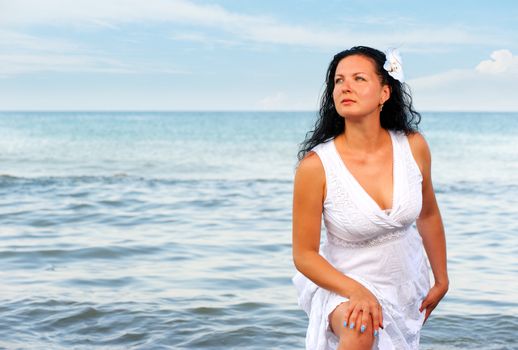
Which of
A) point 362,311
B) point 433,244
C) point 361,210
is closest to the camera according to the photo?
point 362,311

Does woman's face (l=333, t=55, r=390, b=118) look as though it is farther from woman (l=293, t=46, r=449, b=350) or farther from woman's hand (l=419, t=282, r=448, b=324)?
woman's hand (l=419, t=282, r=448, b=324)

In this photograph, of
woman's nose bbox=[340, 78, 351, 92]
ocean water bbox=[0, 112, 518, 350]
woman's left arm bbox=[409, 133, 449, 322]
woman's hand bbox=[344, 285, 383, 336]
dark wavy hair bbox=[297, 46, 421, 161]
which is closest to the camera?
woman's hand bbox=[344, 285, 383, 336]

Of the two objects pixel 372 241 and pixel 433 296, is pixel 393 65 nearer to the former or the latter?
pixel 372 241

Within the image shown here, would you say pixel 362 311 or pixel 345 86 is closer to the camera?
pixel 362 311

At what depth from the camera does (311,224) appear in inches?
144

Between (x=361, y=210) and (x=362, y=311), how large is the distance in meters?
0.44

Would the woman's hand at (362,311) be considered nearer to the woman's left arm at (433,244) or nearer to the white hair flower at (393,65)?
the woman's left arm at (433,244)

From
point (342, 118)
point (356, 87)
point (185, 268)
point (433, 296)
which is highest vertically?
point (356, 87)

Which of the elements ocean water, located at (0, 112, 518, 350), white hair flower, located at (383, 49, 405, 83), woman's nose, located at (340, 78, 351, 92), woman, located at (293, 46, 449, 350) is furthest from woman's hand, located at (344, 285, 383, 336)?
ocean water, located at (0, 112, 518, 350)

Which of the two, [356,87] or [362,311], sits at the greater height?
[356,87]

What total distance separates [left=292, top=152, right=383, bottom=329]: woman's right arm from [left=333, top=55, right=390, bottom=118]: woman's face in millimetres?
269

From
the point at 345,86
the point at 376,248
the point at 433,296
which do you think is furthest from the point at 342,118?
the point at 433,296

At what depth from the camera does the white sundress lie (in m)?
3.61

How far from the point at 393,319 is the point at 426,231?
56 cm
